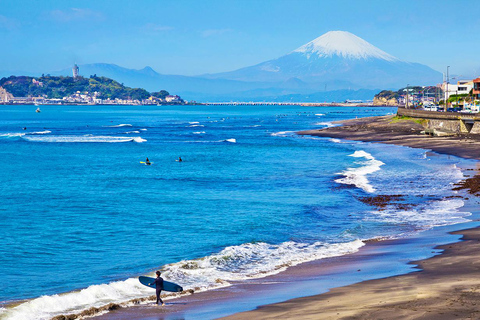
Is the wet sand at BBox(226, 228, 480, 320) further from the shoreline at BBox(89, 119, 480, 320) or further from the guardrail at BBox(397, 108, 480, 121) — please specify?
the guardrail at BBox(397, 108, 480, 121)

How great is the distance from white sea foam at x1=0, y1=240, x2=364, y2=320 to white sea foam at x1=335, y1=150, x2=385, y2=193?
15742 millimetres

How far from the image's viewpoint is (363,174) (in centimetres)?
4556

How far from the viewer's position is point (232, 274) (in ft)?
62.5

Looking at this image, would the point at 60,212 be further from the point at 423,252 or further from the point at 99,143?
the point at 99,143

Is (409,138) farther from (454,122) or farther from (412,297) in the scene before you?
(412,297)

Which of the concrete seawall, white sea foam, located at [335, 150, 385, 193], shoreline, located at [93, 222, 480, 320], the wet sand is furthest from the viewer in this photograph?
the concrete seawall

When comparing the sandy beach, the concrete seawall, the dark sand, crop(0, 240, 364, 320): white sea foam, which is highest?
the concrete seawall

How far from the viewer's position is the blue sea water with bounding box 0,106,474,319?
18.9 meters

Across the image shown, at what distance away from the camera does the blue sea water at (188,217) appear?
1894cm

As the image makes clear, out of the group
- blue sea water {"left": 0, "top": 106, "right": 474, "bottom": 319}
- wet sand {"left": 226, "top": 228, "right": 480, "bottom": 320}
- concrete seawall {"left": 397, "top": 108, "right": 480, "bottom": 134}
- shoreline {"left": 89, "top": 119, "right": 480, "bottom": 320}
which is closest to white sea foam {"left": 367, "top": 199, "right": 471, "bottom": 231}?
blue sea water {"left": 0, "top": 106, "right": 474, "bottom": 319}

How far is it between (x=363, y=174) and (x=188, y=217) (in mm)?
20909

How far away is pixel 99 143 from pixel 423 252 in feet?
238

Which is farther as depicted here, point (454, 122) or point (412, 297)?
point (454, 122)

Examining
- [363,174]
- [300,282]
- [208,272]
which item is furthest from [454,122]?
[300,282]
